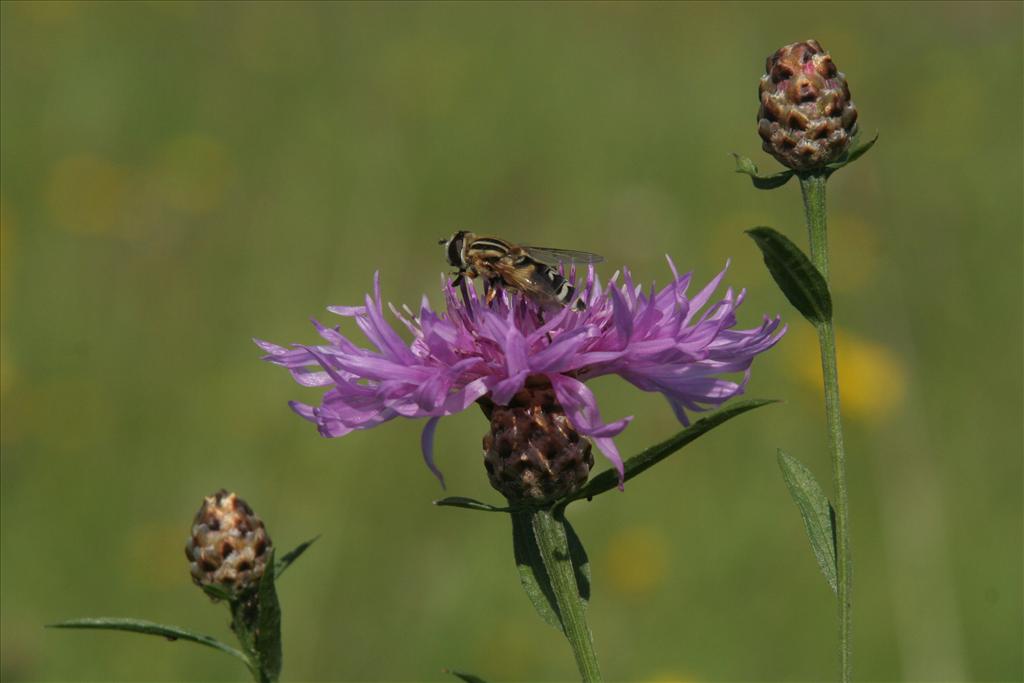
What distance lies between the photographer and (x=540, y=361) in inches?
62.1

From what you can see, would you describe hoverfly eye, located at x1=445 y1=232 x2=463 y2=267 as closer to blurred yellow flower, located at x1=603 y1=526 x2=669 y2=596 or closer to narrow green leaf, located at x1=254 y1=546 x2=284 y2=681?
narrow green leaf, located at x1=254 y1=546 x2=284 y2=681

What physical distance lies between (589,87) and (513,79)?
1.60ft

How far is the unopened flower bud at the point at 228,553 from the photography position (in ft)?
6.10

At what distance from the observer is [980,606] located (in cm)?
383

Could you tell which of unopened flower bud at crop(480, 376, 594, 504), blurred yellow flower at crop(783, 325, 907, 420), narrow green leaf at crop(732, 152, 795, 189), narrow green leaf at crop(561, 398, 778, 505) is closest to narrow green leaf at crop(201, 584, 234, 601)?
unopened flower bud at crop(480, 376, 594, 504)

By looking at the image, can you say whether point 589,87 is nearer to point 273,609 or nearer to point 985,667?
point 985,667

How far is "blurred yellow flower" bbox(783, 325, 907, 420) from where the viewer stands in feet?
14.2

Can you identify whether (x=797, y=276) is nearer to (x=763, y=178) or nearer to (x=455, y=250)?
(x=763, y=178)

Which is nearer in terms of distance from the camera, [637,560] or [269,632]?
[269,632]

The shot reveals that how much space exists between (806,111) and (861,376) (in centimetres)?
287

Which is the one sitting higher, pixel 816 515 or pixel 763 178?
pixel 763 178

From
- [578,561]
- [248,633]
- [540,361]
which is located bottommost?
[248,633]

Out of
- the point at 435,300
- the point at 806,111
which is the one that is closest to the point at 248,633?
the point at 806,111

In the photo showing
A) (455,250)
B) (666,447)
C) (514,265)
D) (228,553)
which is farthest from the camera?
(455,250)
